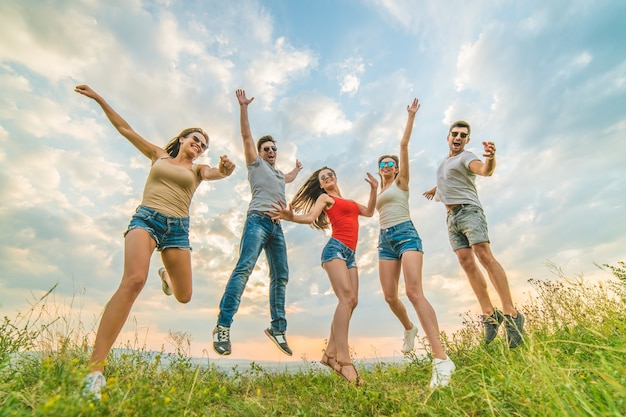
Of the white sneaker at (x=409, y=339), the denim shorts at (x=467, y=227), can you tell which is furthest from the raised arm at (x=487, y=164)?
the white sneaker at (x=409, y=339)

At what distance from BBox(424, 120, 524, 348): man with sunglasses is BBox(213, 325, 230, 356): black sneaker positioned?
4135 mm

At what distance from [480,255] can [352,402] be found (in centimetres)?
343

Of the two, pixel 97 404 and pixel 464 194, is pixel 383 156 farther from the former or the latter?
pixel 97 404

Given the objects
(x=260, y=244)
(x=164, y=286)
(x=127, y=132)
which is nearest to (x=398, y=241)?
(x=260, y=244)

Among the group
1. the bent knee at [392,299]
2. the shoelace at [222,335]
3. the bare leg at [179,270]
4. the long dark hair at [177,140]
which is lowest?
the shoelace at [222,335]

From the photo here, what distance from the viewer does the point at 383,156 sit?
22.7 feet

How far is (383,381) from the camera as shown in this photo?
530 cm

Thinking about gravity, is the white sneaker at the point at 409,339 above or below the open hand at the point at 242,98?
below

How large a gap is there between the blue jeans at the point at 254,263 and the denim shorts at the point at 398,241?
1851 millimetres

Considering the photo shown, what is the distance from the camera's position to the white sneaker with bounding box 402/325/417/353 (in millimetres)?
6797

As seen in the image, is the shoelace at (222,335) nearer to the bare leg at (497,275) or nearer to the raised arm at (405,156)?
the raised arm at (405,156)

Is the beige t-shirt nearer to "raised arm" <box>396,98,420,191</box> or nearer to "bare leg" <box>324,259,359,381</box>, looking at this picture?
"bare leg" <box>324,259,359,381</box>

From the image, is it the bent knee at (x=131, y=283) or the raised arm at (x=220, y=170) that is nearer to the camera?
the bent knee at (x=131, y=283)

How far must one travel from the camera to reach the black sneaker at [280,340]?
672 cm
